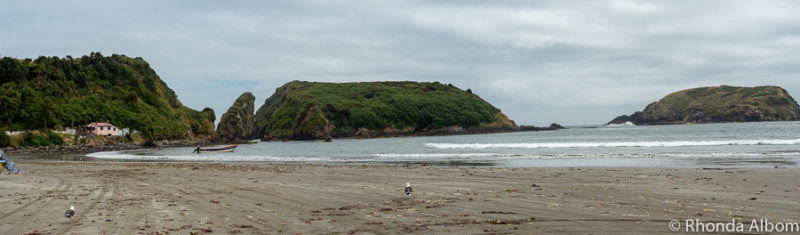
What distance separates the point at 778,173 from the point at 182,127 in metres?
114

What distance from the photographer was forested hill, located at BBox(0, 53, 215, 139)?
81125 millimetres

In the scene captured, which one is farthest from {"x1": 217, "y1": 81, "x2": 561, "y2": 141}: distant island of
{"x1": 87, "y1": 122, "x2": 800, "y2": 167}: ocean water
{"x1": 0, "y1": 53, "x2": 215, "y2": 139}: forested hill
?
{"x1": 87, "y1": 122, "x2": 800, "y2": 167}: ocean water

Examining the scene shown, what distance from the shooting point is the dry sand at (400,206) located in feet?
24.3

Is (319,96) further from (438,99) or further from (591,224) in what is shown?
(591,224)

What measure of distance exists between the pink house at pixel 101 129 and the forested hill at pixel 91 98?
12.3ft

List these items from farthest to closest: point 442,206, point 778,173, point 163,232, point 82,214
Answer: point 778,173
point 442,206
point 82,214
point 163,232

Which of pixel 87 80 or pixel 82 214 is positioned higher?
pixel 87 80

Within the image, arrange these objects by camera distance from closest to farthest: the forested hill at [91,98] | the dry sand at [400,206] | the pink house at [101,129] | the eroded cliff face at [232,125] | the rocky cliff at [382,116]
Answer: the dry sand at [400,206] → the forested hill at [91,98] → the pink house at [101,129] → the eroded cliff face at [232,125] → the rocky cliff at [382,116]

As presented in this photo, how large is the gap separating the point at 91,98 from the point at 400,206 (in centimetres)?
10969

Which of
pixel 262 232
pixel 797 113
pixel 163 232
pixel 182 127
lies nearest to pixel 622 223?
pixel 262 232

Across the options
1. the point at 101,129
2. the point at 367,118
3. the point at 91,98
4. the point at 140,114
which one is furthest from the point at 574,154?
the point at 367,118

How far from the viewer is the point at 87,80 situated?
340 feet

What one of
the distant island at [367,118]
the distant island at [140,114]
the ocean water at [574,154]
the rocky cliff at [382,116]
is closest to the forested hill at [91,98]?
the distant island at [140,114]

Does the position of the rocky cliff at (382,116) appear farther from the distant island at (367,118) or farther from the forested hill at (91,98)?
the forested hill at (91,98)
